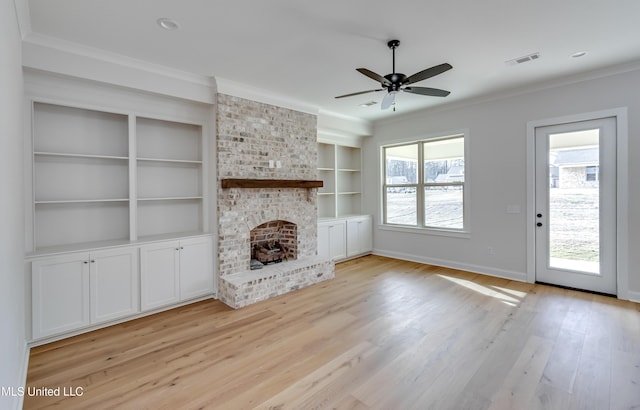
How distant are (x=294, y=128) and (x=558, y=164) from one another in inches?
156

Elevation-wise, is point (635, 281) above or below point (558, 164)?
below

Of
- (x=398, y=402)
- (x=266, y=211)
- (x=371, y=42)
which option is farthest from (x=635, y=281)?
(x=266, y=211)

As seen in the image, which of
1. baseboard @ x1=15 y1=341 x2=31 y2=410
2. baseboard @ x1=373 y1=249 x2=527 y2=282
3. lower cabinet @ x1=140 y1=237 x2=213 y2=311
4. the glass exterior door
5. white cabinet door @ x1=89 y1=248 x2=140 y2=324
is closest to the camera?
baseboard @ x1=15 y1=341 x2=31 y2=410

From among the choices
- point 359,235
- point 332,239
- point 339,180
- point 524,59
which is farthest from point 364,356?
point 339,180

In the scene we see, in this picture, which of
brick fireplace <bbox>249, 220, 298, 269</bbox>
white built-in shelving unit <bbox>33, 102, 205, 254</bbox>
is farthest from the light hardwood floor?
white built-in shelving unit <bbox>33, 102, 205, 254</bbox>

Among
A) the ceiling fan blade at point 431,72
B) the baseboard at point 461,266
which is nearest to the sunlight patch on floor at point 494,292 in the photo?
the baseboard at point 461,266

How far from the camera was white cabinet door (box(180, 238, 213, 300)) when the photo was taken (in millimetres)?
3840

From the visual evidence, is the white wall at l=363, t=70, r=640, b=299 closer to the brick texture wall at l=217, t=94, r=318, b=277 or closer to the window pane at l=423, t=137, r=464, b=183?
the window pane at l=423, t=137, r=464, b=183

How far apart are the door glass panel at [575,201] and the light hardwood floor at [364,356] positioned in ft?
1.83

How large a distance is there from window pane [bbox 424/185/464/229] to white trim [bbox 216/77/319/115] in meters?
2.74

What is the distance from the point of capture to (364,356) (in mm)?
2625

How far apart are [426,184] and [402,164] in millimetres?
695

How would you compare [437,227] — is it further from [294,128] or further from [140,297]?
[140,297]

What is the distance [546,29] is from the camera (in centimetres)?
285
